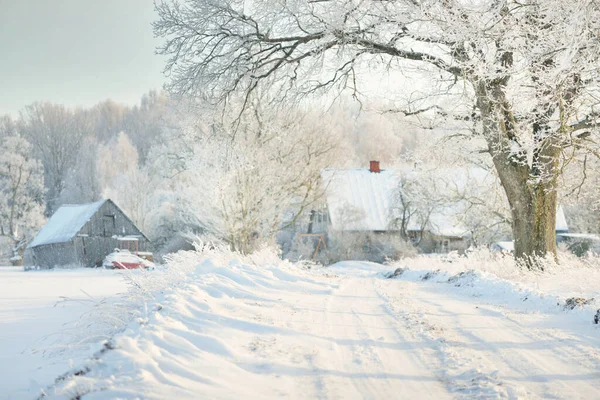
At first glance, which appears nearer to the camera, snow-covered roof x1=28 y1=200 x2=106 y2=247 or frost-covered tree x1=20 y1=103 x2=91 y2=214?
snow-covered roof x1=28 y1=200 x2=106 y2=247

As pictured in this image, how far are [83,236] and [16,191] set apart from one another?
12.2 m

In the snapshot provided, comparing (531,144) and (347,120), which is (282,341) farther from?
(347,120)

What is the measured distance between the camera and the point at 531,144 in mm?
9227

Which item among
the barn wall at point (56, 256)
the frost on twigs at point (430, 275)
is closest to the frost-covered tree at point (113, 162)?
the barn wall at point (56, 256)

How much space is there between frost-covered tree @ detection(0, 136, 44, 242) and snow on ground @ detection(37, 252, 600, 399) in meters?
39.4

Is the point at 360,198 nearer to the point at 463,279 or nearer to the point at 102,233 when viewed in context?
the point at 102,233

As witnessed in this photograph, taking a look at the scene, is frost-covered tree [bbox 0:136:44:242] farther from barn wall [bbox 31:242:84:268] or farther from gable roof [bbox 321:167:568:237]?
gable roof [bbox 321:167:568:237]

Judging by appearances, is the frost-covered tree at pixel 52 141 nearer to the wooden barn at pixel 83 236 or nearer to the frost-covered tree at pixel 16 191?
the frost-covered tree at pixel 16 191

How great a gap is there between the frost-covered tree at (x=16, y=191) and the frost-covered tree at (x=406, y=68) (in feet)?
119

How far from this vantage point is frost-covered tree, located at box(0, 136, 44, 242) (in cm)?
3825

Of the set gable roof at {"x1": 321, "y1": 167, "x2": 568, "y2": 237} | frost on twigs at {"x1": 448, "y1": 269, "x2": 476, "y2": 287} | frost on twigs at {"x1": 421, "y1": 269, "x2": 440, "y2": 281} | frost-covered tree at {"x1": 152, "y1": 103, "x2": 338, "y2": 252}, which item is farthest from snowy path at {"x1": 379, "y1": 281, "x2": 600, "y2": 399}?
gable roof at {"x1": 321, "y1": 167, "x2": 568, "y2": 237}

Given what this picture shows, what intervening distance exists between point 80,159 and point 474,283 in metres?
57.6

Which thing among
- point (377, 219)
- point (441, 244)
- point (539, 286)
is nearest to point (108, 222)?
point (377, 219)

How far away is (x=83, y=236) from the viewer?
105 feet
